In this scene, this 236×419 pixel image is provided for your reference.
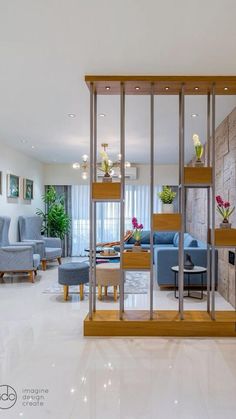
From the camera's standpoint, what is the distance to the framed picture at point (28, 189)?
7.47 metres

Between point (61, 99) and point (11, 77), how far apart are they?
73cm

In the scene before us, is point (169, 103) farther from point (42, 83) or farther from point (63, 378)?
point (63, 378)

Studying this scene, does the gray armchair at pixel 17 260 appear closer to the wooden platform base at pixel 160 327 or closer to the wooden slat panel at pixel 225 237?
the wooden platform base at pixel 160 327

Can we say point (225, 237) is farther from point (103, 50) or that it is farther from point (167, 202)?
point (103, 50)

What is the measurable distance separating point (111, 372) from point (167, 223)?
1551mm

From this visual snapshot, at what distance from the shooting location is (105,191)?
135 inches

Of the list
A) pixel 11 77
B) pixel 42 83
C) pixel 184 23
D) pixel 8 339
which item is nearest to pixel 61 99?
pixel 42 83

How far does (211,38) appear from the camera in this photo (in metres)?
2.57

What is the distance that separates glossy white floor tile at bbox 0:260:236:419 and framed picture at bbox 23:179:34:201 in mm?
4058

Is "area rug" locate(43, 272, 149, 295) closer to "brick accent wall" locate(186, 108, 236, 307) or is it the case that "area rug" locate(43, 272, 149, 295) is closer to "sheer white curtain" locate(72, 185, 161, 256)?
"brick accent wall" locate(186, 108, 236, 307)

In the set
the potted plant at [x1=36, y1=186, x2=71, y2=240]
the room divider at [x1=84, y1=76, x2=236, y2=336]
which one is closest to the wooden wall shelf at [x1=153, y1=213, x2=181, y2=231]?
the room divider at [x1=84, y1=76, x2=236, y2=336]

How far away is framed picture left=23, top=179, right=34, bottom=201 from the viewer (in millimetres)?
7469

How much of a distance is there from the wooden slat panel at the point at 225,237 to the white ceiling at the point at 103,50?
5.39 feet

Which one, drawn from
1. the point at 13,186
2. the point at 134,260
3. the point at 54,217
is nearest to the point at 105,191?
the point at 134,260
